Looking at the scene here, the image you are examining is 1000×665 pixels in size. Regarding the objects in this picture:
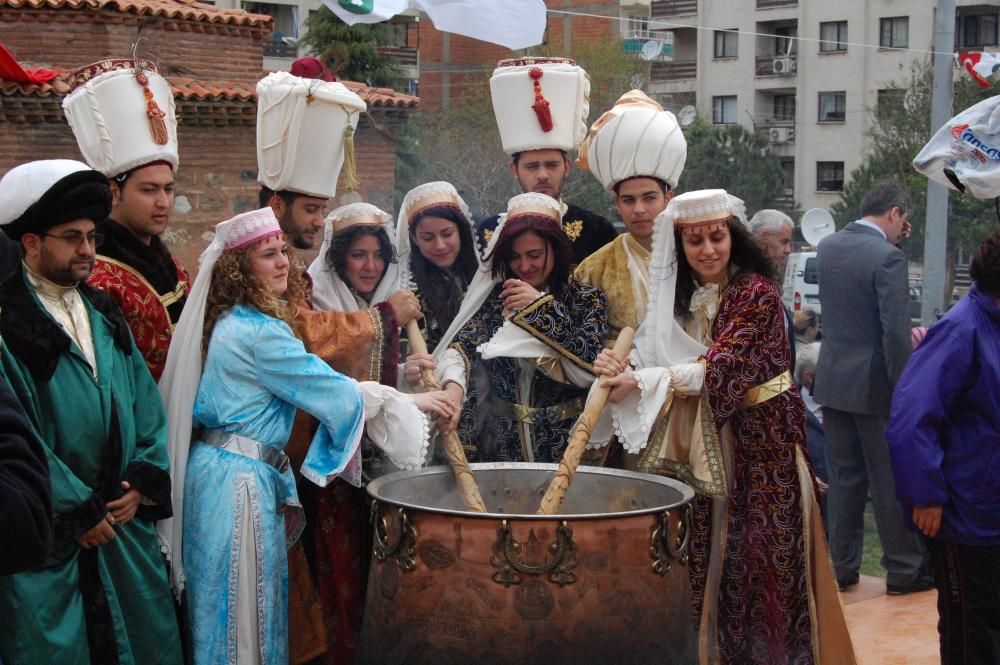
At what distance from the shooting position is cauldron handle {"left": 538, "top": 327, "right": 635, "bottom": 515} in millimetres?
3615

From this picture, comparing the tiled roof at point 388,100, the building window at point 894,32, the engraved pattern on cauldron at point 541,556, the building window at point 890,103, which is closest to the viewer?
the engraved pattern on cauldron at point 541,556

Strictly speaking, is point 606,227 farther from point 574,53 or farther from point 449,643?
point 574,53

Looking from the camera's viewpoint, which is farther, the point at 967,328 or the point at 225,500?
the point at 967,328

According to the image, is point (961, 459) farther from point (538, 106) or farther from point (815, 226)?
point (815, 226)

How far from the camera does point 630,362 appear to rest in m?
4.10

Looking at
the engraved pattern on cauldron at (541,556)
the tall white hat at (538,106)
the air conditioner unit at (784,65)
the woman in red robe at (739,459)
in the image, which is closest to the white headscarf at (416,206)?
the tall white hat at (538,106)

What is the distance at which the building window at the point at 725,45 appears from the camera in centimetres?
3500

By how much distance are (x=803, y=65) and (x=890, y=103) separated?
14.9 feet

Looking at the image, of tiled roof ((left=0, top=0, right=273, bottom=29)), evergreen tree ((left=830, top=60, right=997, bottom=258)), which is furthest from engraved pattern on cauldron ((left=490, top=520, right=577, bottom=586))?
evergreen tree ((left=830, top=60, right=997, bottom=258))

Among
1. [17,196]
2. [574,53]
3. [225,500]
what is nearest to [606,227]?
[225,500]

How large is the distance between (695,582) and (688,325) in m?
0.79

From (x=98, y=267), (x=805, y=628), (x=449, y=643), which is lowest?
(x=805, y=628)

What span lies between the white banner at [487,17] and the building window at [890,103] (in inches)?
985

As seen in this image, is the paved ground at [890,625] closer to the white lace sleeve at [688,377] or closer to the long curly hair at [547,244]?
the white lace sleeve at [688,377]
